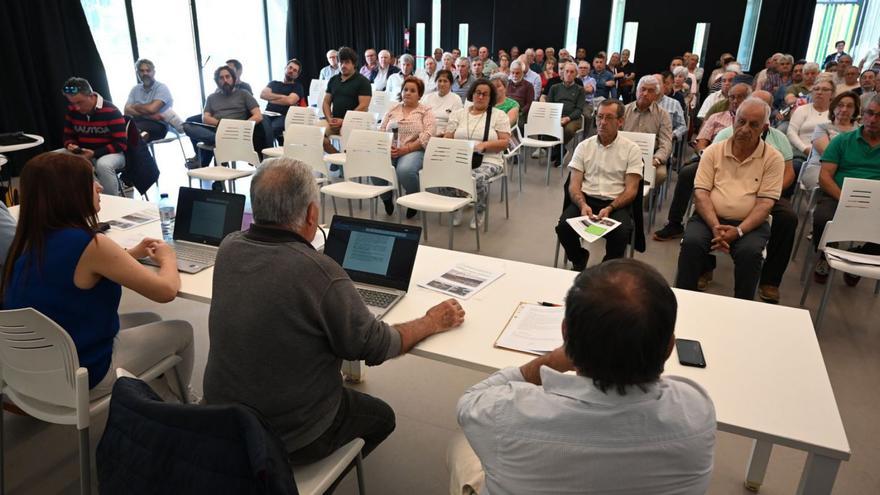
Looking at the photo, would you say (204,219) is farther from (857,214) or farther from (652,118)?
(652,118)

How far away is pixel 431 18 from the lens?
13.9m

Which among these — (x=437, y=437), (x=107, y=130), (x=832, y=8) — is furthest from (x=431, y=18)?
(x=437, y=437)

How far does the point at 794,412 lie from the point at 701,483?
0.64m

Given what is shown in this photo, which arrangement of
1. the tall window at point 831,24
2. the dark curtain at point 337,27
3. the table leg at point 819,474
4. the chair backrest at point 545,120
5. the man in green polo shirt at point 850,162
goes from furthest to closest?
the tall window at point 831,24 < the dark curtain at point 337,27 < the chair backrest at point 545,120 < the man in green polo shirt at point 850,162 < the table leg at point 819,474

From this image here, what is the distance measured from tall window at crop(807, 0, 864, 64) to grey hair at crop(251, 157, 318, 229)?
42.1 ft

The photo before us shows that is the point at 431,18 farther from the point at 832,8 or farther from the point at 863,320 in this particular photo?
the point at 863,320

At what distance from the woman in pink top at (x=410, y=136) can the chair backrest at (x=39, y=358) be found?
3.54 metres

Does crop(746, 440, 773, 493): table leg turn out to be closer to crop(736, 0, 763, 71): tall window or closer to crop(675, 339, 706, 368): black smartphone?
crop(675, 339, 706, 368): black smartphone

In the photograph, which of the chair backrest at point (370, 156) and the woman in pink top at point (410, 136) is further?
the woman in pink top at point (410, 136)

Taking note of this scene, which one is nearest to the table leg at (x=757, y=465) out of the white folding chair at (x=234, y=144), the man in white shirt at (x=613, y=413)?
the man in white shirt at (x=613, y=413)

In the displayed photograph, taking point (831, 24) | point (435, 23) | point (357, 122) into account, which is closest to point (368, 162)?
point (357, 122)

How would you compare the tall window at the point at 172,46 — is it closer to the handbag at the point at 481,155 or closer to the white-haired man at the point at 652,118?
the handbag at the point at 481,155

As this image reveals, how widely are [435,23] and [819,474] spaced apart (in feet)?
45.9

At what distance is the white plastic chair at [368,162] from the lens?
4.52 m
